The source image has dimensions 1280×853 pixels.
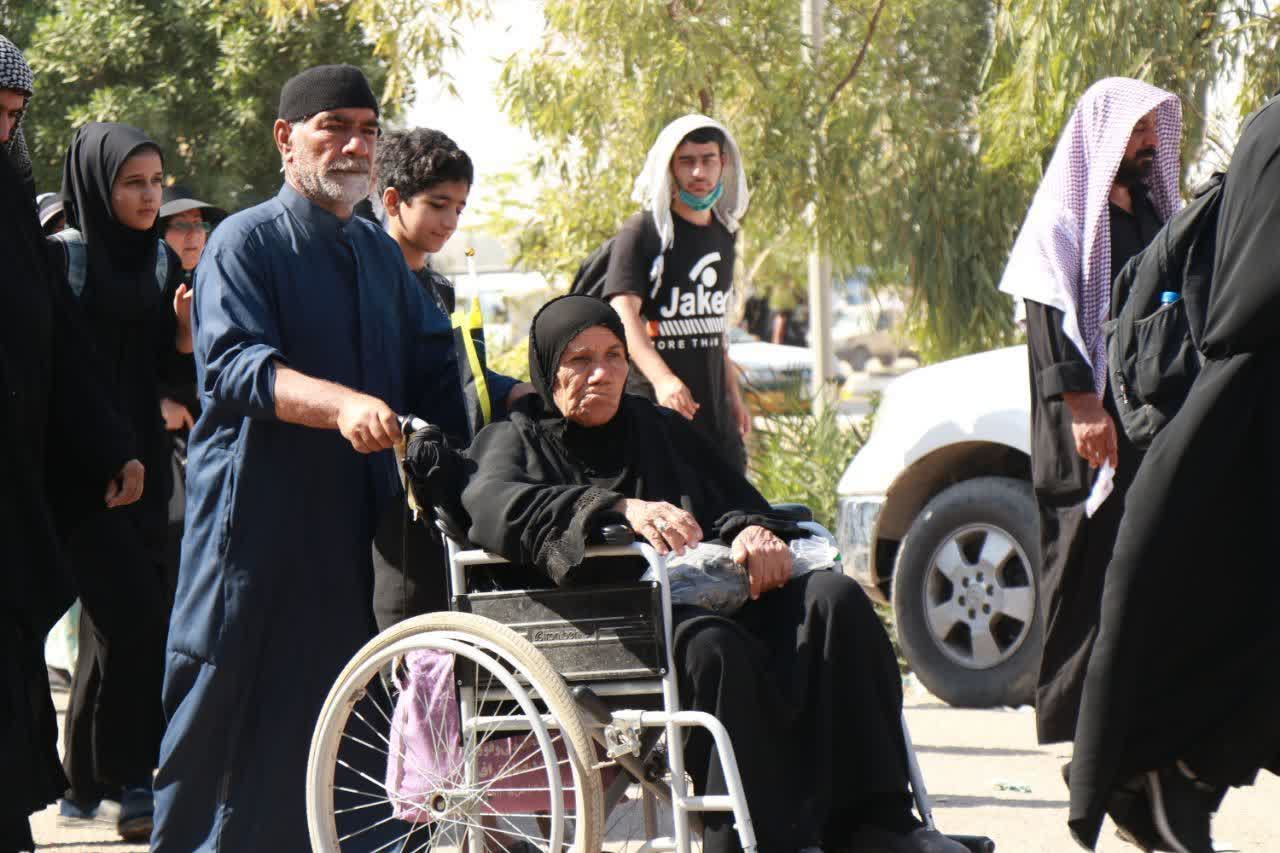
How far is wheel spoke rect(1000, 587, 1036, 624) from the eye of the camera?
25.9 ft

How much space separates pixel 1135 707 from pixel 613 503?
1.26 meters

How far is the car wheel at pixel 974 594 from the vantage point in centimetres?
795

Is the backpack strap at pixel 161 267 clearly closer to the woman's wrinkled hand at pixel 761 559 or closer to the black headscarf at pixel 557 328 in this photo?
the black headscarf at pixel 557 328

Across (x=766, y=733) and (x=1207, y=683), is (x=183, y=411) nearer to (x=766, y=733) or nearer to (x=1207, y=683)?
(x=766, y=733)

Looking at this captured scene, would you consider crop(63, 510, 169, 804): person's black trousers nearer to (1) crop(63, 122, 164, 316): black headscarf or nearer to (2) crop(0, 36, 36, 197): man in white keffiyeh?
(1) crop(63, 122, 164, 316): black headscarf

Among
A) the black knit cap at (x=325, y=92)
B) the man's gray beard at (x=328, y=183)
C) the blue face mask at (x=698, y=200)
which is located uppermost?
the black knit cap at (x=325, y=92)

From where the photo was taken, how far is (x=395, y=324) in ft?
16.7

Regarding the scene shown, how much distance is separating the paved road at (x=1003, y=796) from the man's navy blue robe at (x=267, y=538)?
4.95 feet

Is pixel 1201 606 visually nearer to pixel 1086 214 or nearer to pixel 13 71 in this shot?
pixel 1086 214

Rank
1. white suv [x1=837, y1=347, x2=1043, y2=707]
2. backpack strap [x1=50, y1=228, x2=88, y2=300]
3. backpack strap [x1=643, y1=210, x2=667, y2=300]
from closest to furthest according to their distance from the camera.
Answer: backpack strap [x1=50, y1=228, x2=88, y2=300], backpack strap [x1=643, y1=210, x2=667, y2=300], white suv [x1=837, y1=347, x2=1043, y2=707]

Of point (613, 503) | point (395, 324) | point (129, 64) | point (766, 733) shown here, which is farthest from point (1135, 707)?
point (129, 64)

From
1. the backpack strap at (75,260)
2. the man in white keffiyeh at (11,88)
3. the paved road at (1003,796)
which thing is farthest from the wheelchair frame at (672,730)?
the backpack strap at (75,260)

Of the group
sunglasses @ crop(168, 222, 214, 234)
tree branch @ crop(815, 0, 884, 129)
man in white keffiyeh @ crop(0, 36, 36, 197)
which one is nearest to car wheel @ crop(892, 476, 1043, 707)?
sunglasses @ crop(168, 222, 214, 234)

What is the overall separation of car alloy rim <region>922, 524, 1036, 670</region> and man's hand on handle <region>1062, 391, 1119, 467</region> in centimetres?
175
